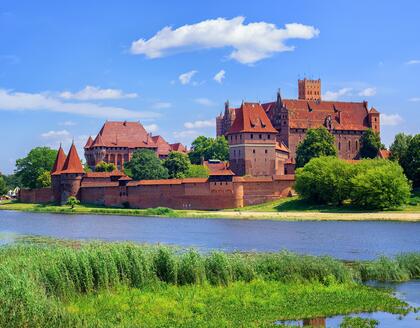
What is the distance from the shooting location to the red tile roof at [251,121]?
245ft

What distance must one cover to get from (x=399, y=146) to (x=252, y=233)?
31.5 meters

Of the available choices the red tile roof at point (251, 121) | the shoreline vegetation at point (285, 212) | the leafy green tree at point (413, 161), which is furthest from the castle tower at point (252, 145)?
the leafy green tree at point (413, 161)

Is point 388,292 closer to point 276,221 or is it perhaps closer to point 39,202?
point 276,221

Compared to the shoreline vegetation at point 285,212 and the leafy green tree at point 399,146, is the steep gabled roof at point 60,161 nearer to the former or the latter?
the shoreline vegetation at point 285,212

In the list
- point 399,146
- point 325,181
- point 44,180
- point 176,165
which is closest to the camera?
point 325,181

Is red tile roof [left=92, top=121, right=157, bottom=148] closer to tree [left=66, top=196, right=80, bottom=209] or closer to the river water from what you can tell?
tree [left=66, top=196, right=80, bottom=209]

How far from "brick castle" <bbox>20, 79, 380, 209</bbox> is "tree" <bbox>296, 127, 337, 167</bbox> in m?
2.37

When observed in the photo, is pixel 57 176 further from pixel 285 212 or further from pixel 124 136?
pixel 285 212

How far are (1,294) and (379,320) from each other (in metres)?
8.49

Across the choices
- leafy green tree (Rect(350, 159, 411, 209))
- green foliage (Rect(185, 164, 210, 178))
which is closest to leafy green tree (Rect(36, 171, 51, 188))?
green foliage (Rect(185, 164, 210, 178))

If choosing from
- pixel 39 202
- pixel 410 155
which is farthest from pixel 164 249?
pixel 39 202

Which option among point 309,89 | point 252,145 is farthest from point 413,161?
point 309,89

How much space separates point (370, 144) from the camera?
84.6m

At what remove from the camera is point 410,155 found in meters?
62.2
